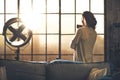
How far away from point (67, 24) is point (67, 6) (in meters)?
0.36

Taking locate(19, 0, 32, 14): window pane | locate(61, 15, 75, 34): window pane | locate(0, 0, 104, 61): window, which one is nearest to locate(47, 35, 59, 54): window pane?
locate(0, 0, 104, 61): window

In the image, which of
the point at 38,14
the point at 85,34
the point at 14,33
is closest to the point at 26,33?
the point at 14,33

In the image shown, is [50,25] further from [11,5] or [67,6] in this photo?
[11,5]

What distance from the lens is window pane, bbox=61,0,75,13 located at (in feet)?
23.8

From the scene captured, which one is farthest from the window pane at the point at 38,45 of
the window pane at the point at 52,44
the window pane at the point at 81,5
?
the window pane at the point at 81,5

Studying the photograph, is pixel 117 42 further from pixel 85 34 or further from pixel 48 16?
pixel 85 34

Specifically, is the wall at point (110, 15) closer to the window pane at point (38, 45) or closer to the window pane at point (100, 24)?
the window pane at point (100, 24)

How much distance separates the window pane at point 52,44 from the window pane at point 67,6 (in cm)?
56

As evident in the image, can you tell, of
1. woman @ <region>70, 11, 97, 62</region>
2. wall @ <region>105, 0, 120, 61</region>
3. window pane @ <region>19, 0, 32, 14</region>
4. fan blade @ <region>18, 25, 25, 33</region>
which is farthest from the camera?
window pane @ <region>19, 0, 32, 14</region>

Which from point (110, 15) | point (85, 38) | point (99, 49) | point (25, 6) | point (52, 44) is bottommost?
point (99, 49)

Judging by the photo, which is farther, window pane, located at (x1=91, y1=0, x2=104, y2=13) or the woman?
window pane, located at (x1=91, y1=0, x2=104, y2=13)

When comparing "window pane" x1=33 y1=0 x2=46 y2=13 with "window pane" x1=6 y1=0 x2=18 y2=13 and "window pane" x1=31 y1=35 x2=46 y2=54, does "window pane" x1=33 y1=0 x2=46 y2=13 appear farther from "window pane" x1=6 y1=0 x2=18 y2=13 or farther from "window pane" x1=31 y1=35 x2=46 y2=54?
"window pane" x1=31 y1=35 x2=46 y2=54

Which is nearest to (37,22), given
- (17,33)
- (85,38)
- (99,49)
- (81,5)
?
(81,5)

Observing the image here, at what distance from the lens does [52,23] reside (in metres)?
7.25
